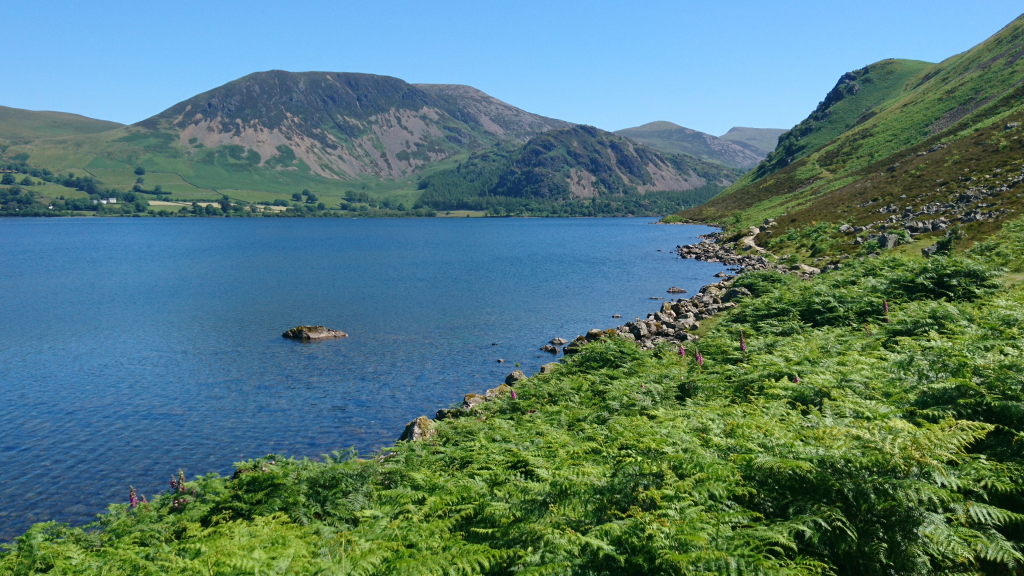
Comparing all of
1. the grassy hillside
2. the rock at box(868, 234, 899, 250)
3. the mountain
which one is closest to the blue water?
the grassy hillside

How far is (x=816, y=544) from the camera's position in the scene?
7.68m

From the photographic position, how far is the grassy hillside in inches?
310

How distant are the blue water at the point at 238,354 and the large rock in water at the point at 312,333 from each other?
3.94 feet

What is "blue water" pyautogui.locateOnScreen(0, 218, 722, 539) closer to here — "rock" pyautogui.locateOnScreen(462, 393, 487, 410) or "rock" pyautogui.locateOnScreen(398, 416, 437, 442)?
"rock" pyautogui.locateOnScreen(398, 416, 437, 442)

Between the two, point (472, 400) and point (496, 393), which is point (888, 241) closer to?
point (496, 393)

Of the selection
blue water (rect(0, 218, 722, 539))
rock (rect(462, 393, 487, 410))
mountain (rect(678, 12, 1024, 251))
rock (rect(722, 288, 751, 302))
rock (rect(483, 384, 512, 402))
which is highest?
mountain (rect(678, 12, 1024, 251))

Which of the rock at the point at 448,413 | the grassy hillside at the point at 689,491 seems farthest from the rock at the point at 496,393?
the grassy hillside at the point at 689,491

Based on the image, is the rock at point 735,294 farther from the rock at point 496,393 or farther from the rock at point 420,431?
the rock at point 420,431

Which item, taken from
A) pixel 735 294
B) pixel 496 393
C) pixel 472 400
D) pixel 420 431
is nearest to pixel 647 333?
pixel 735 294

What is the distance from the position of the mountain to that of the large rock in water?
52802mm

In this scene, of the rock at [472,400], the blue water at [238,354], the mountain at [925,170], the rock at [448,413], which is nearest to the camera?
the blue water at [238,354]

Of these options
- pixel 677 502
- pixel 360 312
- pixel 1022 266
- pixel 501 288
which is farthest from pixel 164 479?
pixel 501 288

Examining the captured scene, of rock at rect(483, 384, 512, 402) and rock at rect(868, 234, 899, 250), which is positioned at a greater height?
rock at rect(868, 234, 899, 250)

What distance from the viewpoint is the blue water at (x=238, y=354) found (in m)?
26.5
